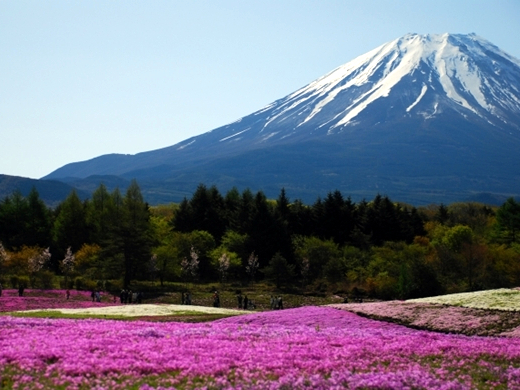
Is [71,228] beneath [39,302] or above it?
above

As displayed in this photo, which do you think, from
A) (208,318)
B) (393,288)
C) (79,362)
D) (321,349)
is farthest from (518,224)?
(79,362)

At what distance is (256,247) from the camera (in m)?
94.8

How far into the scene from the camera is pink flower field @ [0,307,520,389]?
1672 cm

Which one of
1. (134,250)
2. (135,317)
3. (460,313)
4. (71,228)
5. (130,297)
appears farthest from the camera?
(71,228)

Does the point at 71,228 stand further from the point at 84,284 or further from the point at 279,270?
the point at 279,270

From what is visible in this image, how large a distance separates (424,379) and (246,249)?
77598 millimetres

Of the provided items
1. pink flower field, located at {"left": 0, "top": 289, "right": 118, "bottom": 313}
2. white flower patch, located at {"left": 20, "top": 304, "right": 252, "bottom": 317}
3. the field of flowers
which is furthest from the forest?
white flower patch, located at {"left": 20, "top": 304, "right": 252, "bottom": 317}

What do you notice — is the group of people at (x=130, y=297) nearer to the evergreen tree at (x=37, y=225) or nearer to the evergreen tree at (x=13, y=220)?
the evergreen tree at (x=37, y=225)

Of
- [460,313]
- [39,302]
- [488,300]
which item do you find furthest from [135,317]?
[488,300]

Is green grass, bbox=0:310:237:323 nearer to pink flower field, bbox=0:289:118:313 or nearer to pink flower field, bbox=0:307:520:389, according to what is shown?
pink flower field, bbox=0:289:118:313

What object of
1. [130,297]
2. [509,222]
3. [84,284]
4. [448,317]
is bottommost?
[130,297]

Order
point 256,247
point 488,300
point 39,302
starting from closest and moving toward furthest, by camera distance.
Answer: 1. point 488,300
2. point 39,302
3. point 256,247

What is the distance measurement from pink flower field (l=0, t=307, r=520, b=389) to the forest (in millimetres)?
47139

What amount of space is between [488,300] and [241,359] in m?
23.2
